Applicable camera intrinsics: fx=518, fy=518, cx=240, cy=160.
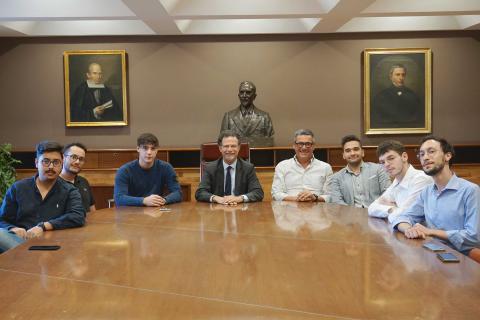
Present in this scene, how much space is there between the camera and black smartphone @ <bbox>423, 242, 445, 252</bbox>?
7.16 feet

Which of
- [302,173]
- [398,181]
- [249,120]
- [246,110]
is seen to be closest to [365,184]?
[302,173]

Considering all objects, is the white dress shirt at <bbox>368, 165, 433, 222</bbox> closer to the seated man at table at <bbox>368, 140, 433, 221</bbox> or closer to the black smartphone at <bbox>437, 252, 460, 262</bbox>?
the seated man at table at <bbox>368, 140, 433, 221</bbox>

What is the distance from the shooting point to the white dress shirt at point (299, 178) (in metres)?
4.33

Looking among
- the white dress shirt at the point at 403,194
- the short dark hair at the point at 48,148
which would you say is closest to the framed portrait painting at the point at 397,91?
the white dress shirt at the point at 403,194

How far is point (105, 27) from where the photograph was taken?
7.18 m

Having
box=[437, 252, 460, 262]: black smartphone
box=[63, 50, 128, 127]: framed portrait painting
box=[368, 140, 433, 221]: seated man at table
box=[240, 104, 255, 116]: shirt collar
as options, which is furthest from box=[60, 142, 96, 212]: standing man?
box=[63, 50, 128, 127]: framed portrait painting

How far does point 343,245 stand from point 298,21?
17.7ft

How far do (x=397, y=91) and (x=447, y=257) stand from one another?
570cm

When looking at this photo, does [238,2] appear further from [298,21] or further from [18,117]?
[18,117]

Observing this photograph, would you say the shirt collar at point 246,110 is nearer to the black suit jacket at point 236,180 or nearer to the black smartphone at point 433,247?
the black suit jacket at point 236,180

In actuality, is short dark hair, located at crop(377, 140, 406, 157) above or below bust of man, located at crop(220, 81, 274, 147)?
below

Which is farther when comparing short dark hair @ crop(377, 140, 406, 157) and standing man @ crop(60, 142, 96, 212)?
standing man @ crop(60, 142, 96, 212)

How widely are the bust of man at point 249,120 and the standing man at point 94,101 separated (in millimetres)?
1705

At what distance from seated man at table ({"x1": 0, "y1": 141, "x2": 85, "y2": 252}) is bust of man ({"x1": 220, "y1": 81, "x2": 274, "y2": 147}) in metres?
3.83
